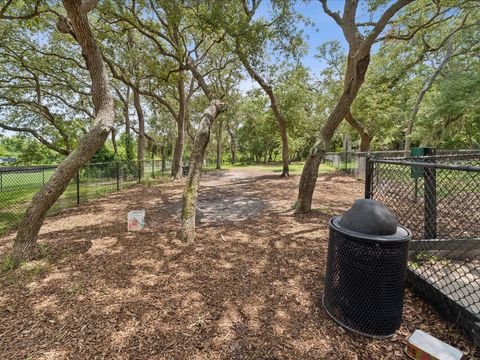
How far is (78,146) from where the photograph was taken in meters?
3.78

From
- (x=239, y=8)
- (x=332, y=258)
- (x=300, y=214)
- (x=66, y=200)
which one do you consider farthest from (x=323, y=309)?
(x=239, y=8)

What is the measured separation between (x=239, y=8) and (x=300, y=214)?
757 cm

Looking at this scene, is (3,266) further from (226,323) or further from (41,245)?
(226,323)

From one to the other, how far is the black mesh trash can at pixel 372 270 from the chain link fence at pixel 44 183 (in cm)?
614

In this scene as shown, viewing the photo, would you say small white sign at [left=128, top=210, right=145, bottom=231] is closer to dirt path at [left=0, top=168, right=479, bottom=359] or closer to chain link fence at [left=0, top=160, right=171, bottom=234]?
dirt path at [left=0, top=168, right=479, bottom=359]

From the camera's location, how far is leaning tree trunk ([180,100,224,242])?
4.21m

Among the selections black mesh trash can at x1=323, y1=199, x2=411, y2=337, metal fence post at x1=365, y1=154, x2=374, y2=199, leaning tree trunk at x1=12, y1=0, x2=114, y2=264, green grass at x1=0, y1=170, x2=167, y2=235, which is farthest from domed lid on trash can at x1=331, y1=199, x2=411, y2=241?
green grass at x1=0, y1=170, x2=167, y2=235

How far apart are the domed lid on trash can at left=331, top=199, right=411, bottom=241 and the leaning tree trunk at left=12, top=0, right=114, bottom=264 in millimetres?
3781

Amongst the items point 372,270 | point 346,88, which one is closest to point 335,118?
point 346,88

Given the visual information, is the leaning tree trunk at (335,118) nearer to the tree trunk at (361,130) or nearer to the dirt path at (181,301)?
the dirt path at (181,301)

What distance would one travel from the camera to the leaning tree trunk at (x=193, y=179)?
4.21 metres

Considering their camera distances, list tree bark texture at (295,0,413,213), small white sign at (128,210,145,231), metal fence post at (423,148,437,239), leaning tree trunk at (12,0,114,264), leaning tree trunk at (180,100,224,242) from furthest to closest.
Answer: tree bark texture at (295,0,413,213) → small white sign at (128,210,145,231) → leaning tree trunk at (180,100,224,242) → leaning tree trunk at (12,0,114,264) → metal fence post at (423,148,437,239)

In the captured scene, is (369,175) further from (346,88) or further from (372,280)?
(346,88)

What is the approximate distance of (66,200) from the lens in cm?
749
